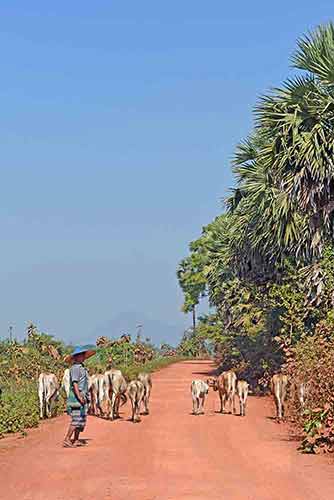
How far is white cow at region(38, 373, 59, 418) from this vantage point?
861 inches

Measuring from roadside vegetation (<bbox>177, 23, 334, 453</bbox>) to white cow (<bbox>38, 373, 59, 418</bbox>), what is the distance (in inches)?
216

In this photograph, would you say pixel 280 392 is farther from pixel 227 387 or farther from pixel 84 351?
pixel 84 351

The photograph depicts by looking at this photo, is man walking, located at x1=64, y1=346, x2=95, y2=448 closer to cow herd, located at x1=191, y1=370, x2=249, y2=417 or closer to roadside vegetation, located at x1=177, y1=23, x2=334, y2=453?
roadside vegetation, located at x1=177, y1=23, x2=334, y2=453

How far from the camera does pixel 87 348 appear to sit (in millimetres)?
16719

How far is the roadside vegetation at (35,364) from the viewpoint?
2078 centimetres

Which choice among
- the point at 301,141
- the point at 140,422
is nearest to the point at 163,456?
the point at 140,422

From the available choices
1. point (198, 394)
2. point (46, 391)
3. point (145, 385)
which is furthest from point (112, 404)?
A: point (198, 394)

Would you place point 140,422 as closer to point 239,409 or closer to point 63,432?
point 63,432

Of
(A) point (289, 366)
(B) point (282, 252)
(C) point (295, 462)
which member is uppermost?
(B) point (282, 252)

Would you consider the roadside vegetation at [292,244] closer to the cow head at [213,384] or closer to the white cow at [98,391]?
the cow head at [213,384]

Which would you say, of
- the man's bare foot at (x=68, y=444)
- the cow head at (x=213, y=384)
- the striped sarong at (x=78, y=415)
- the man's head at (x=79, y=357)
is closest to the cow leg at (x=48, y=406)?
the cow head at (x=213, y=384)

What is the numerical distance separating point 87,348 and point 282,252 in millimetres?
13151

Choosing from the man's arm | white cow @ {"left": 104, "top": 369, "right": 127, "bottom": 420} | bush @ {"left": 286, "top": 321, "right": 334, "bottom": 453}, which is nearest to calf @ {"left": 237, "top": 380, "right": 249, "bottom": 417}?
bush @ {"left": 286, "top": 321, "right": 334, "bottom": 453}

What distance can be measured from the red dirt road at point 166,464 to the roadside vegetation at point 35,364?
66 centimetres
